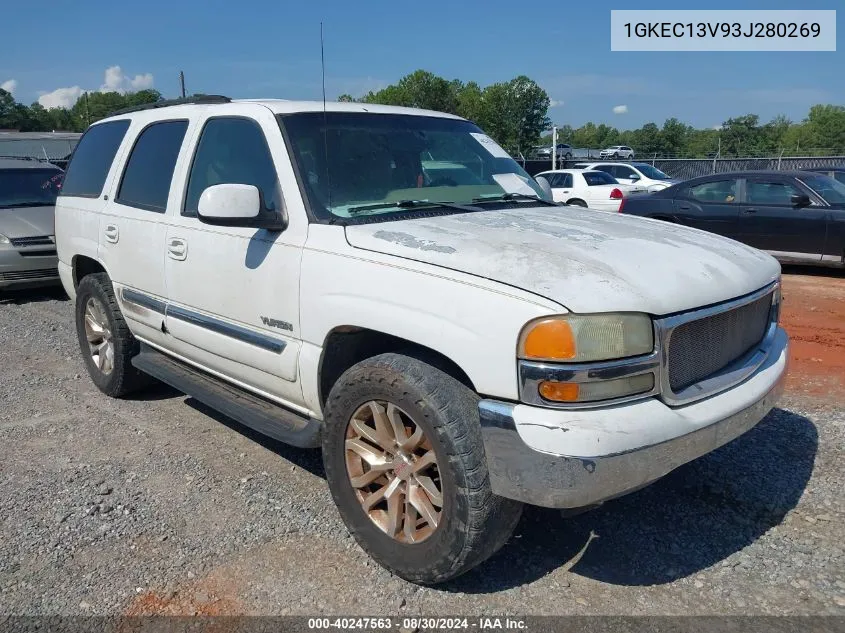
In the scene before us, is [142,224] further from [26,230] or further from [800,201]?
[800,201]

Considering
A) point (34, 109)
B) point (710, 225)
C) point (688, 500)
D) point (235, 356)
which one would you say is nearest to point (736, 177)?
point (710, 225)

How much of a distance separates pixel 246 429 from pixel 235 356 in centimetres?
111

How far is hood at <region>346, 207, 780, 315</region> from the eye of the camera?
101 inches

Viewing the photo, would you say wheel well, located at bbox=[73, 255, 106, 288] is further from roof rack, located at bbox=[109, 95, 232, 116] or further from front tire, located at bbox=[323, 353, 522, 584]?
front tire, located at bbox=[323, 353, 522, 584]

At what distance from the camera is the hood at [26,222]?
9188mm

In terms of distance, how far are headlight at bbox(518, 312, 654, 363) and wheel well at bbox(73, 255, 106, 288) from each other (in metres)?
3.93

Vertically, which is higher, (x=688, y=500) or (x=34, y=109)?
(x=34, y=109)

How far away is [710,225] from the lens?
11.0 m

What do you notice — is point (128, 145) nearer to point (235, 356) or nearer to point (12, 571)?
point (235, 356)

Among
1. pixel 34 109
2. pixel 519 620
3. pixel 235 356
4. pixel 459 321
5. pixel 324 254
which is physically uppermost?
pixel 34 109

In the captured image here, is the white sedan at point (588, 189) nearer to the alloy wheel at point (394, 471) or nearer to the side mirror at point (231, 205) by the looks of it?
the side mirror at point (231, 205)

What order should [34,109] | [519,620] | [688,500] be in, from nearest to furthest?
[519,620] < [688,500] < [34,109]

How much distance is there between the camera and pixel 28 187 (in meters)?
10.3

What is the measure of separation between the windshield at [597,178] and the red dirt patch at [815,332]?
916cm
